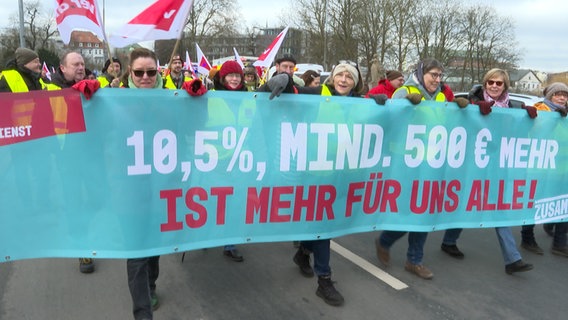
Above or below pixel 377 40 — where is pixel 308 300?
below

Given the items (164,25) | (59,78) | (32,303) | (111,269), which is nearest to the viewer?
(164,25)

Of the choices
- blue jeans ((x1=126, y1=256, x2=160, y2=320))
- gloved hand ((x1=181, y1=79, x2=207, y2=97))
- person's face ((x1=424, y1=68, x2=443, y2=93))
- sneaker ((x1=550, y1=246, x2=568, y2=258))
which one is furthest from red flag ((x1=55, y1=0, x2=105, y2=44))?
sneaker ((x1=550, y1=246, x2=568, y2=258))

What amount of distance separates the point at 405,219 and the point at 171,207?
191 cm

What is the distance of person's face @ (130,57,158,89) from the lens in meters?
2.90

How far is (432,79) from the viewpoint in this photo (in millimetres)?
3846

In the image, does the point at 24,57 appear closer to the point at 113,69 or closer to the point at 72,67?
the point at 72,67

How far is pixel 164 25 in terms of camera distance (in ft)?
10.1

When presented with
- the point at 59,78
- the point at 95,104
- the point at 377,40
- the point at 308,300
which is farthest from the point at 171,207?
the point at 377,40

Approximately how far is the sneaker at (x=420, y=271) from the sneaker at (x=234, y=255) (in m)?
1.57

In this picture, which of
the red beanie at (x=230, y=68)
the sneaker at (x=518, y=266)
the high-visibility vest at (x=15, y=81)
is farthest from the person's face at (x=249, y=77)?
the sneaker at (x=518, y=266)

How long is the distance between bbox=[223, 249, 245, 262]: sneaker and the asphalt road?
0.06m

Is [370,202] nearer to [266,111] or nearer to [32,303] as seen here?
[266,111]

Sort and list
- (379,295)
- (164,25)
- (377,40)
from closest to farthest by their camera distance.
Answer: (164,25) < (379,295) < (377,40)

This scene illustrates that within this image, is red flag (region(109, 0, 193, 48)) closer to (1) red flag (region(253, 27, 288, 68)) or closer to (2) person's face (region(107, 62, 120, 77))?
(2) person's face (region(107, 62, 120, 77))
